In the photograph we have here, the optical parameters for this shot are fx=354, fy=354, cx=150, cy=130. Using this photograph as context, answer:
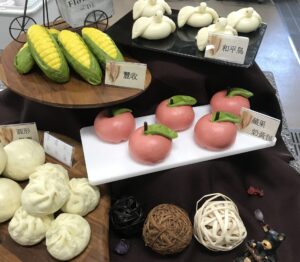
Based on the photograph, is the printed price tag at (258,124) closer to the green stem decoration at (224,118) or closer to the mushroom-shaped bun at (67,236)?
the green stem decoration at (224,118)

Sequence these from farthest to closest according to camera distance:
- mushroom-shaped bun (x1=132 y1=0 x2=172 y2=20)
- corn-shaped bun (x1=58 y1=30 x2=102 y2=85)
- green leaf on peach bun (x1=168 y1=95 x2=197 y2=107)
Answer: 1. mushroom-shaped bun (x1=132 y1=0 x2=172 y2=20)
2. green leaf on peach bun (x1=168 y1=95 x2=197 y2=107)
3. corn-shaped bun (x1=58 y1=30 x2=102 y2=85)

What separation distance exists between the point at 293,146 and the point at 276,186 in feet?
1.33

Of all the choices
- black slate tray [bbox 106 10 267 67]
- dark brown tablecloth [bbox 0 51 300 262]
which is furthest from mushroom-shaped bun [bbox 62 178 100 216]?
black slate tray [bbox 106 10 267 67]

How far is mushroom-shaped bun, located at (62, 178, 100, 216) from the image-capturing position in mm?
835

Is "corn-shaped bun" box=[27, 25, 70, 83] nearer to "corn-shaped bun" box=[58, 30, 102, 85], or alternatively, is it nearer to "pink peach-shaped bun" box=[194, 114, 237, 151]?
"corn-shaped bun" box=[58, 30, 102, 85]

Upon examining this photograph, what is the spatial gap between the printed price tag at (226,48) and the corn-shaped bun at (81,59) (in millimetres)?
290

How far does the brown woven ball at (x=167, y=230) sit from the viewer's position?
2.66 feet

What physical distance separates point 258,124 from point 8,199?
0.65 meters

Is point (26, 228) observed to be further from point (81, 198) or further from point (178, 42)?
point (178, 42)

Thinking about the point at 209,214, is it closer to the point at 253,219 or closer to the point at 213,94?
the point at 253,219

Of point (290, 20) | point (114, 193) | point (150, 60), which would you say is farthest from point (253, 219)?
point (290, 20)

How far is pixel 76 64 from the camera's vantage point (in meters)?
0.86

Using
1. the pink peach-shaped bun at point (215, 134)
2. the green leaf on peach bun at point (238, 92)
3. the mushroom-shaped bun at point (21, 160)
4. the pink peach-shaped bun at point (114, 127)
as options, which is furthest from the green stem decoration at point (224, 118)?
the mushroom-shaped bun at point (21, 160)

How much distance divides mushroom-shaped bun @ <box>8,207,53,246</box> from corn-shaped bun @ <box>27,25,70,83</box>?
1.06ft
